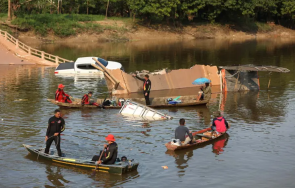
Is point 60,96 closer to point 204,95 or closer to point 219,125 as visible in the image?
point 204,95

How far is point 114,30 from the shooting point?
287ft

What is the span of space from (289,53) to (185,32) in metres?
31.8

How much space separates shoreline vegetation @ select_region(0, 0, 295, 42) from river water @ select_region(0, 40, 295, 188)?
42.5m

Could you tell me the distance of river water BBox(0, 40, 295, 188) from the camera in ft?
59.2

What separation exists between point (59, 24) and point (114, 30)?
9705mm

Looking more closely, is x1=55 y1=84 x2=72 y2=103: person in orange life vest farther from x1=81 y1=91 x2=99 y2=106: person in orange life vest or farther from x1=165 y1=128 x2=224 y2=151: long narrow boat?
x1=165 y1=128 x2=224 y2=151: long narrow boat

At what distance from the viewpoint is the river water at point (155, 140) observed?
18.0 meters

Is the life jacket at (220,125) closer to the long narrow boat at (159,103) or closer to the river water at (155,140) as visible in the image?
the river water at (155,140)

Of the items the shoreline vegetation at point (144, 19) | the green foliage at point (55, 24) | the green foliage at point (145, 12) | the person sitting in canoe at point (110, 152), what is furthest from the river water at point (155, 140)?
the green foliage at point (145, 12)

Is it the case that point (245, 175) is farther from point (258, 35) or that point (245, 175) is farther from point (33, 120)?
point (258, 35)

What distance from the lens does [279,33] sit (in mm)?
103562

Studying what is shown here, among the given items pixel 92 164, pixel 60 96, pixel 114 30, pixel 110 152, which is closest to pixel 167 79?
pixel 60 96

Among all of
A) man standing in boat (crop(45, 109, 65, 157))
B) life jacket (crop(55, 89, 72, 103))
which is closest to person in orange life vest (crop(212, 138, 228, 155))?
man standing in boat (crop(45, 109, 65, 157))

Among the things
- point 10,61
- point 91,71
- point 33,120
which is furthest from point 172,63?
point 33,120
